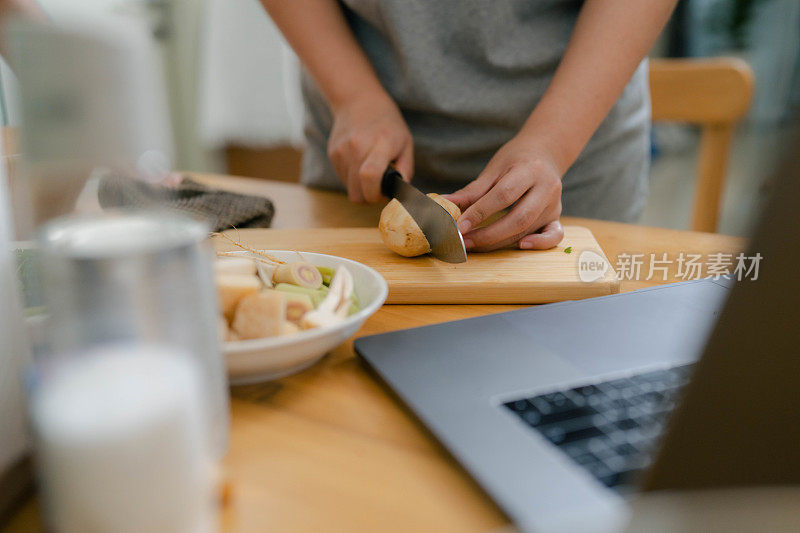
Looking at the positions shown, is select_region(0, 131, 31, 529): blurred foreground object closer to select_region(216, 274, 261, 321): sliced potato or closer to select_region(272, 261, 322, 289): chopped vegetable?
select_region(216, 274, 261, 321): sliced potato

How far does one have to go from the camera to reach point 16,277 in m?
0.42

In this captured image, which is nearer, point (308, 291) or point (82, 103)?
point (82, 103)

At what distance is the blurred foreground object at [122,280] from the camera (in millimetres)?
286

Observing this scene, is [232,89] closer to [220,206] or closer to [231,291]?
[220,206]

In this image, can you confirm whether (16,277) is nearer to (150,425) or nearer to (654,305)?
(150,425)

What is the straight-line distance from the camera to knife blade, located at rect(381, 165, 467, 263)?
0.78m

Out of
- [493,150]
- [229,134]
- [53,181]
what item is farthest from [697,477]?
[229,134]

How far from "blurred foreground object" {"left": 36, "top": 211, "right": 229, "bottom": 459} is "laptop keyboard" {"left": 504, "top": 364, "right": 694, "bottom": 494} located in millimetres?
229

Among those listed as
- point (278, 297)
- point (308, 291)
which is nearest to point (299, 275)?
point (308, 291)

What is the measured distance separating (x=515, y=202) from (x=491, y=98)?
0.29 meters

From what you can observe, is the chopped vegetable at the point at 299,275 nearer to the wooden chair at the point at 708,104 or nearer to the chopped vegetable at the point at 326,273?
the chopped vegetable at the point at 326,273

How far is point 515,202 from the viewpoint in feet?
2.93

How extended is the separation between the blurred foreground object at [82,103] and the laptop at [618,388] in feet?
0.86

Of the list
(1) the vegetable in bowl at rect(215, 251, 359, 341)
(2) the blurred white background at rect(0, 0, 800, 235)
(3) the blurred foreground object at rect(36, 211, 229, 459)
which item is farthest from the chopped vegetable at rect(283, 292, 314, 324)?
(2) the blurred white background at rect(0, 0, 800, 235)
